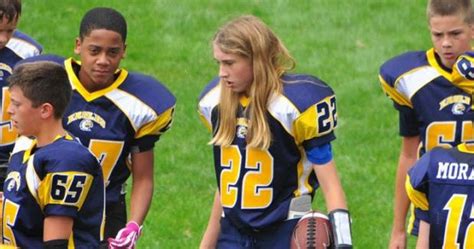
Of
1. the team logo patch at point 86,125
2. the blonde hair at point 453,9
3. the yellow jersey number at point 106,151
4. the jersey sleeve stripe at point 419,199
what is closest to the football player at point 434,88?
the blonde hair at point 453,9

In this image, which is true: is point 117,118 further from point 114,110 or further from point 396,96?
point 396,96

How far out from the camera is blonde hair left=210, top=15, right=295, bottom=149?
6699mm

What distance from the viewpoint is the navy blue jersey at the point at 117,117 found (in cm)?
721

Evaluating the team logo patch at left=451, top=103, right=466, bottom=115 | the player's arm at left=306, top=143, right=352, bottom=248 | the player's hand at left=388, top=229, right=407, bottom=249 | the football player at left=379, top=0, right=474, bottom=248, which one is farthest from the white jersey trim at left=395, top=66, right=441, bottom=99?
the player's arm at left=306, top=143, right=352, bottom=248

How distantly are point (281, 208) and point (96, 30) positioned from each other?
51.9 inches

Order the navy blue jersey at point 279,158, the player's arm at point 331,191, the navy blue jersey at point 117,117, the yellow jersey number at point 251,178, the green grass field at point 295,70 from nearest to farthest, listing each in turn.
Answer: the player's arm at point 331,191 < the navy blue jersey at point 279,158 < the yellow jersey number at point 251,178 < the navy blue jersey at point 117,117 < the green grass field at point 295,70

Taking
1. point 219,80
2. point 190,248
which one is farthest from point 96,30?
point 190,248

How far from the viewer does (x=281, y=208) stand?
6.77m

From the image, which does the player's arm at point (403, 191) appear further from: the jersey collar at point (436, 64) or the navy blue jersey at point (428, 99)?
the jersey collar at point (436, 64)

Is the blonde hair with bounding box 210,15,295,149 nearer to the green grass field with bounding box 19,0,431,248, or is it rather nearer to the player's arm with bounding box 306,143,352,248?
the player's arm with bounding box 306,143,352,248

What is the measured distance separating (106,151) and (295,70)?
5040 mm

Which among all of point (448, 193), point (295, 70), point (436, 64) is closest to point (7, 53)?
point (436, 64)

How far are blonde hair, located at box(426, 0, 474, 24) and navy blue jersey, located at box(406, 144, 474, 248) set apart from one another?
983mm

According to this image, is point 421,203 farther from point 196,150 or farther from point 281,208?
point 196,150
